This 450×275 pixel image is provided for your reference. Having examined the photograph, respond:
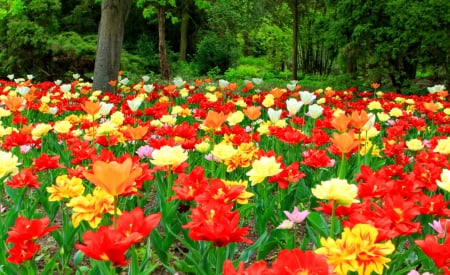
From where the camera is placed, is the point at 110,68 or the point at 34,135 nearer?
the point at 34,135

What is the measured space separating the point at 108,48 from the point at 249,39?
64.1 feet

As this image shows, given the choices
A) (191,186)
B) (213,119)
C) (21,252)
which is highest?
(213,119)

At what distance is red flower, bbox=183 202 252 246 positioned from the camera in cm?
146

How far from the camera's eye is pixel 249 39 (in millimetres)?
27359

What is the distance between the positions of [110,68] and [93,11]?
12256 mm

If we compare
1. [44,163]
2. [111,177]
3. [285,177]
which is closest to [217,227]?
[111,177]

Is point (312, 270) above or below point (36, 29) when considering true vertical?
below

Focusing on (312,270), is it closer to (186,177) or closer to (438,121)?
(186,177)

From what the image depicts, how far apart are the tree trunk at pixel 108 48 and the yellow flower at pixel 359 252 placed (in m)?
7.35

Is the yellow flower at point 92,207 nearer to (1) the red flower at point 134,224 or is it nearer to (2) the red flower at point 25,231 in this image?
(2) the red flower at point 25,231

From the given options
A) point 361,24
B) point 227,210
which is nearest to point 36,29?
point 361,24

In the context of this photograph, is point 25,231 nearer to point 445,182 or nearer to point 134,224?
point 134,224

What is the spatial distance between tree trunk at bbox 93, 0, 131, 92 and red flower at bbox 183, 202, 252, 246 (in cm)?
707

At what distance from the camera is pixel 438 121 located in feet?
15.3
